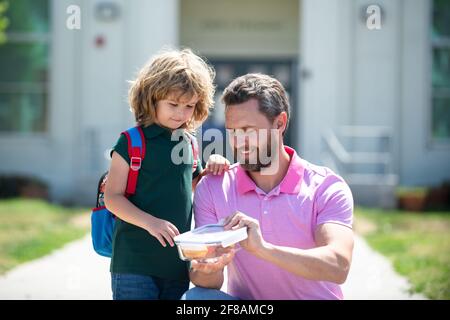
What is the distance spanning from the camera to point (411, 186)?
12680mm

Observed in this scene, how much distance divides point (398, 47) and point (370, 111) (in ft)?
4.01

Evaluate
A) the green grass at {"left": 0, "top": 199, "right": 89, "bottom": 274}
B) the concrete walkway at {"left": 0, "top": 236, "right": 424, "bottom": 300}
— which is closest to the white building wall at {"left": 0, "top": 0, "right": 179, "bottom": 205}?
the green grass at {"left": 0, "top": 199, "right": 89, "bottom": 274}

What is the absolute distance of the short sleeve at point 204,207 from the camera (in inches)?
122

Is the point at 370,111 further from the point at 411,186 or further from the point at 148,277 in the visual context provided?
the point at 148,277

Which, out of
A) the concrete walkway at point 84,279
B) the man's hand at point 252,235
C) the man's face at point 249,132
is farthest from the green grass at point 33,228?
the man's hand at point 252,235

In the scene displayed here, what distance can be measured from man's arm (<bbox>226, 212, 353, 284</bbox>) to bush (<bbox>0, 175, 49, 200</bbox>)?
965 cm

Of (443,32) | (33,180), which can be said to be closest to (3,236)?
(33,180)

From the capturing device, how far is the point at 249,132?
2996 millimetres

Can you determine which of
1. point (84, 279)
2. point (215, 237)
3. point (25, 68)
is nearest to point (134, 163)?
point (215, 237)

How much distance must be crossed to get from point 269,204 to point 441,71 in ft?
35.6

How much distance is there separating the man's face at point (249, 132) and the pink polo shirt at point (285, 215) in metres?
0.11

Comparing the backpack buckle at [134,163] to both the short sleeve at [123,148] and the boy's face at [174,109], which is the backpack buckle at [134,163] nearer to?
the short sleeve at [123,148]

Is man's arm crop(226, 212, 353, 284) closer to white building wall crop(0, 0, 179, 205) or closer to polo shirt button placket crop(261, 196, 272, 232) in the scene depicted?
polo shirt button placket crop(261, 196, 272, 232)

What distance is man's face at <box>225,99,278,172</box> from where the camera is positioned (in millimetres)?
2992
